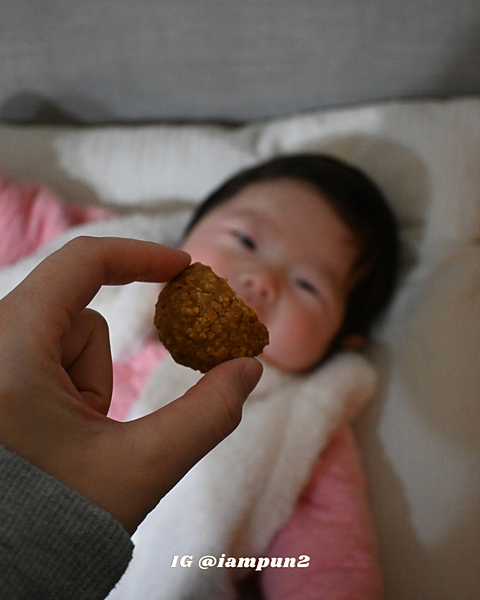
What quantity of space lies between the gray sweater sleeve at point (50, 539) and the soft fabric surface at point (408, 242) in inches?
24.7

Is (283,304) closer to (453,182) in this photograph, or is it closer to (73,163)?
(453,182)

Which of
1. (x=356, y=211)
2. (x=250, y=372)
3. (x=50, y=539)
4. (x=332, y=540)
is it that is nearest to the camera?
(x=50, y=539)

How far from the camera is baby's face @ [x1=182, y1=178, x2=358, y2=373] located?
35.8 inches

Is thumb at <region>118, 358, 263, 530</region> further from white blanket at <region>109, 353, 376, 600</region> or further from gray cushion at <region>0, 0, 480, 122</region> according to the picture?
gray cushion at <region>0, 0, 480, 122</region>

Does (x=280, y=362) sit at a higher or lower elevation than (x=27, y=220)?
lower

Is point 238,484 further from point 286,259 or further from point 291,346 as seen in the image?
point 286,259

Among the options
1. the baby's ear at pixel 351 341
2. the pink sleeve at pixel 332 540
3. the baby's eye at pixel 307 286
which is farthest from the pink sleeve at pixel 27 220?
the pink sleeve at pixel 332 540

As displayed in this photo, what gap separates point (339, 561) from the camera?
787mm

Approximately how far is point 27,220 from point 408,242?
89 cm

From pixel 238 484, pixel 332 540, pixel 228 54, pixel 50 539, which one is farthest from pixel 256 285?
pixel 228 54

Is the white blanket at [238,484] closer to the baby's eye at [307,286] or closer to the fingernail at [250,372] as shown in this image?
the baby's eye at [307,286]

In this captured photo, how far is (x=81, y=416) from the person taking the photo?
1.24ft

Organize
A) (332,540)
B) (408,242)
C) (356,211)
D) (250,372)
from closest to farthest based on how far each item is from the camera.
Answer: (250,372), (332,540), (356,211), (408,242)

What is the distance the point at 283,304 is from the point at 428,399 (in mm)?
333
